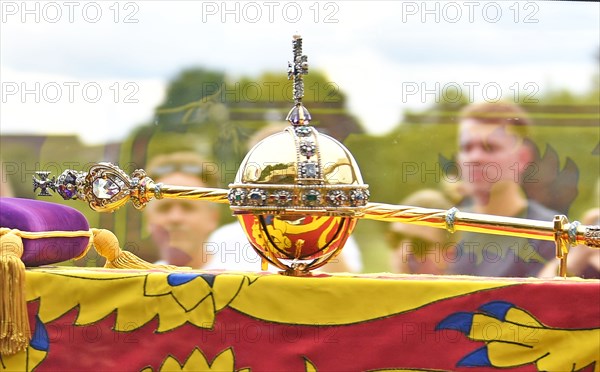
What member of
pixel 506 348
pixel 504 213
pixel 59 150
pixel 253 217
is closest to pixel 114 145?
pixel 59 150

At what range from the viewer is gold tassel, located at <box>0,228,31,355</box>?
1671 mm

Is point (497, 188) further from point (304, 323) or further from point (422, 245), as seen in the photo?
point (304, 323)

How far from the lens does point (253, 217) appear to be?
5.51 ft

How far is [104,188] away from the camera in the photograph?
204 cm

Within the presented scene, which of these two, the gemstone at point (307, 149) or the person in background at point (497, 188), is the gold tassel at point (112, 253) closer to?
the gemstone at point (307, 149)

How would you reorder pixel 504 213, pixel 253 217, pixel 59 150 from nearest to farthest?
pixel 253 217
pixel 504 213
pixel 59 150

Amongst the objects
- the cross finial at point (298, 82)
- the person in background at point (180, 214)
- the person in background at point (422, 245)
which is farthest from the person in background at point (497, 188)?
the cross finial at point (298, 82)

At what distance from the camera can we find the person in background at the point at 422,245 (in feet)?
11.0

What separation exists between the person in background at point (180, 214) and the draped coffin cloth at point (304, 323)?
1693mm

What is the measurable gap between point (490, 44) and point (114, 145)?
1345 mm

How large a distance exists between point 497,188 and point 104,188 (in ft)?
5.65

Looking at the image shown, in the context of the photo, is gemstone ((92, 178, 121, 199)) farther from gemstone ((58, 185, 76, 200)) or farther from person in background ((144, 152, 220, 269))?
person in background ((144, 152, 220, 269))

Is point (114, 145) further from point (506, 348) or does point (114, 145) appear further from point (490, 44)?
point (506, 348)

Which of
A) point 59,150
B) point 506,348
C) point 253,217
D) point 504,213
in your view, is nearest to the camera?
point 506,348
